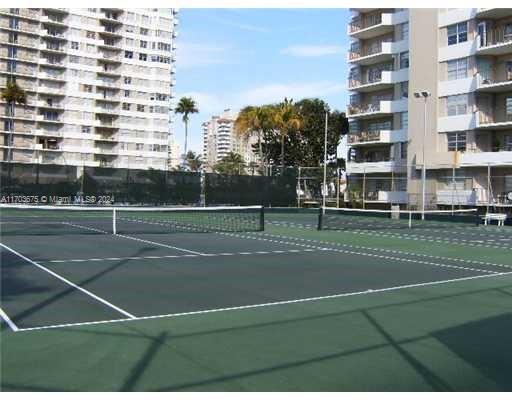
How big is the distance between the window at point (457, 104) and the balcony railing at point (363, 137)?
7.96 m

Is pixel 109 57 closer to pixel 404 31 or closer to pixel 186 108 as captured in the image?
pixel 186 108

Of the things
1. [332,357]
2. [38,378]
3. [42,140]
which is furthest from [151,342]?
[42,140]

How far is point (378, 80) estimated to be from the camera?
5134 cm

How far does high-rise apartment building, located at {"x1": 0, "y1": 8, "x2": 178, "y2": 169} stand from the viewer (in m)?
90.4

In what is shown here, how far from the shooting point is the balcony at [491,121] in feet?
133

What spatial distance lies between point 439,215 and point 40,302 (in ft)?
107

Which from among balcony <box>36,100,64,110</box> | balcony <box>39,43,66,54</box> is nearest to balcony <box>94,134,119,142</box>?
balcony <box>36,100,64,110</box>

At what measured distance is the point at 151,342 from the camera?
253 inches

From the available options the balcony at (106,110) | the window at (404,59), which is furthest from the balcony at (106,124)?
the window at (404,59)

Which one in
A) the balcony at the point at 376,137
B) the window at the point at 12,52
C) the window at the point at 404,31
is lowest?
the balcony at the point at 376,137

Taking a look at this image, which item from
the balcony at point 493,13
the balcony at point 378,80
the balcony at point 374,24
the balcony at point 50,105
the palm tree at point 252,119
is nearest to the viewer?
the balcony at point 493,13

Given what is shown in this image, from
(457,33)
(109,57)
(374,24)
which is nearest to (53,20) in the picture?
(109,57)

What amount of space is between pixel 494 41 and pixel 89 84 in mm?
68691

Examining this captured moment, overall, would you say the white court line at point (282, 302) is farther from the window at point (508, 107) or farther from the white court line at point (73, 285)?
the window at point (508, 107)
